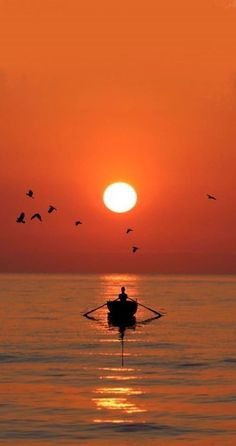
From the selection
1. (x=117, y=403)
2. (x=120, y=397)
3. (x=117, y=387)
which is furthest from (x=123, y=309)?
(x=117, y=403)

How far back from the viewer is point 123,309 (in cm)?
10638

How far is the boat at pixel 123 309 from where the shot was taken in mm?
106375

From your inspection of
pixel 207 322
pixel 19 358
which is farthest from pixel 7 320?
pixel 19 358

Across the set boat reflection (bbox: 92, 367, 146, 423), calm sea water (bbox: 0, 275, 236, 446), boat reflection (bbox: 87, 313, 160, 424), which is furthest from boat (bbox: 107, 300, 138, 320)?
boat reflection (bbox: 92, 367, 146, 423)

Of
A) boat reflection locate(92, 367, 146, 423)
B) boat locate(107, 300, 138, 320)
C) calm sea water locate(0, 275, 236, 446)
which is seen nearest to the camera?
calm sea water locate(0, 275, 236, 446)

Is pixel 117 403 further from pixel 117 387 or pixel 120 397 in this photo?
pixel 117 387

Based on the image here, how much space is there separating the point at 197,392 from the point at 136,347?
29638mm

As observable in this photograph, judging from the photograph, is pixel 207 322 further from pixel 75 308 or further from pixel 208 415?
pixel 208 415

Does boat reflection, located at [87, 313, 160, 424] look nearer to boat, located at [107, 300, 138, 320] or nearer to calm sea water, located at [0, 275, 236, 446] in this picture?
calm sea water, located at [0, 275, 236, 446]

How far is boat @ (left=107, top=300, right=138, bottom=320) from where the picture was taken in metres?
106

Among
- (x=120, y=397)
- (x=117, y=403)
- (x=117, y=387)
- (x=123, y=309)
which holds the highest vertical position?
(x=123, y=309)

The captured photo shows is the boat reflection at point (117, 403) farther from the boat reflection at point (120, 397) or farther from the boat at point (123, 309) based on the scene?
the boat at point (123, 309)

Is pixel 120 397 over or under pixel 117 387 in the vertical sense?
under

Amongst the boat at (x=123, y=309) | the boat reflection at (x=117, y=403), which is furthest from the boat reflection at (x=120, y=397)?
the boat at (x=123, y=309)
